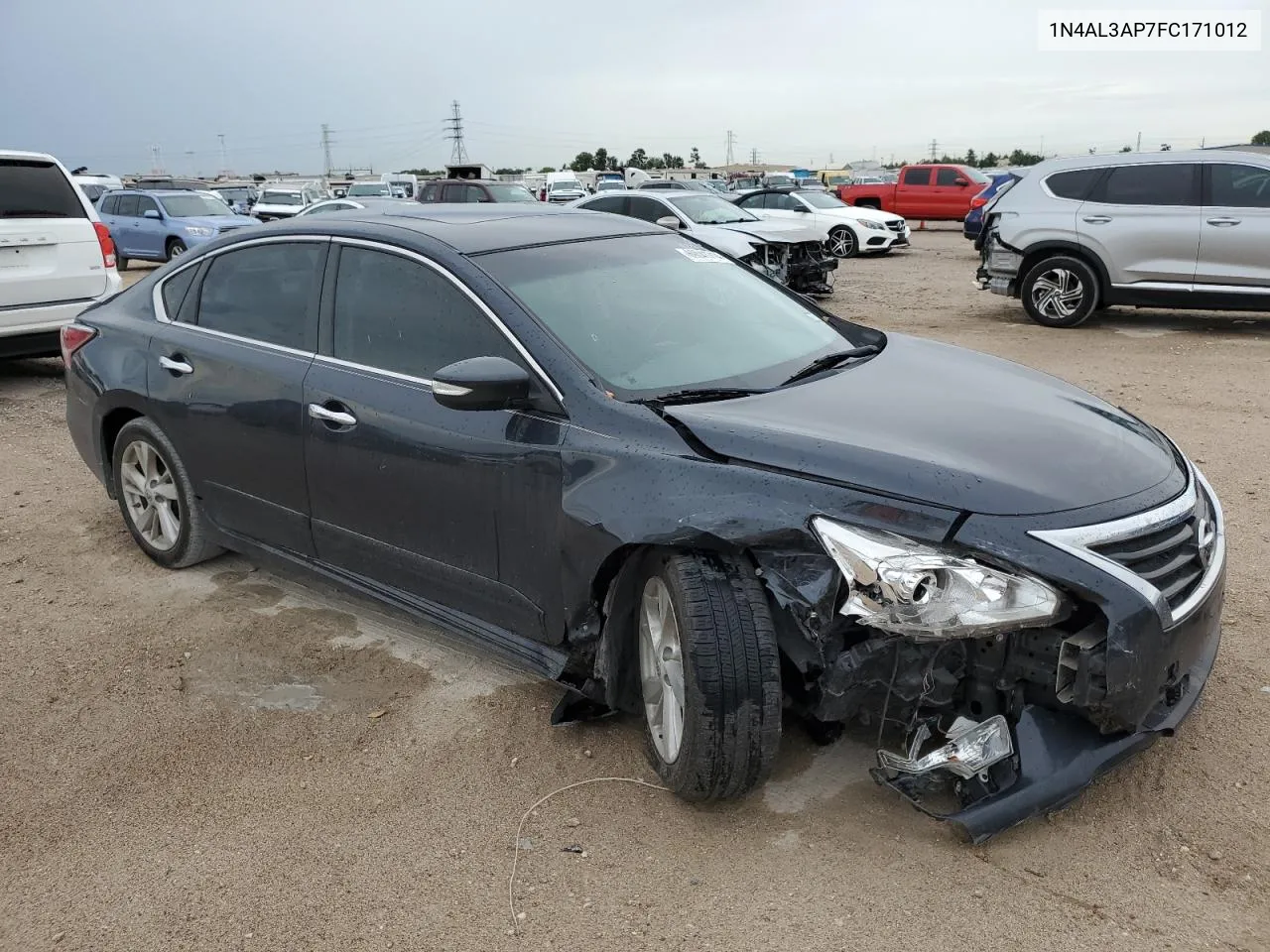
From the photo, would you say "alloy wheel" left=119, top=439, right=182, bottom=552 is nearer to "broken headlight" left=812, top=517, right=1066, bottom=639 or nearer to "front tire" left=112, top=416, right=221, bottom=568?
"front tire" left=112, top=416, right=221, bottom=568

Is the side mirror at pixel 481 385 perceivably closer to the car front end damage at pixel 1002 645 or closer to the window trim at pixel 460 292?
the window trim at pixel 460 292

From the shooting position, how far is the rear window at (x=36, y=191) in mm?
8352

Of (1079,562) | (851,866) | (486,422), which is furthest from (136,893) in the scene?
(1079,562)

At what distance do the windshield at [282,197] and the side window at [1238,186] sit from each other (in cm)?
2330

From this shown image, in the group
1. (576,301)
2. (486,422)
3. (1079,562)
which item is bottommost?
(1079,562)

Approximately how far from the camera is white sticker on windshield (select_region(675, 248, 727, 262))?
4184 millimetres

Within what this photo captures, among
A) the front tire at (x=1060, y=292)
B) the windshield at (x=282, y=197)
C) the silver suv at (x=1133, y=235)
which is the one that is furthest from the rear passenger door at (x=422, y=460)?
the windshield at (x=282, y=197)

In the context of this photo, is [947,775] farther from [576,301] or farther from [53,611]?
[53,611]

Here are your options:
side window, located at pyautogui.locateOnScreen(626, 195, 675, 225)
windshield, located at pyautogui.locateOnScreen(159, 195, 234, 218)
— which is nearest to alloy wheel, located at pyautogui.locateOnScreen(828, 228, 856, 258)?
side window, located at pyautogui.locateOnScreen(626, 195, 675, 225)

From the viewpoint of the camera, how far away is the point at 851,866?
273 cm

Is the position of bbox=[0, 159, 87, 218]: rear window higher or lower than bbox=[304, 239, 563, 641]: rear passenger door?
higher

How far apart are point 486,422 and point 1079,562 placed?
5.73ft

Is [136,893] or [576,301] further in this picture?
[576,301]

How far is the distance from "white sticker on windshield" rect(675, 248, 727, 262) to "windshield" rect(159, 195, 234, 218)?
1845 cm
